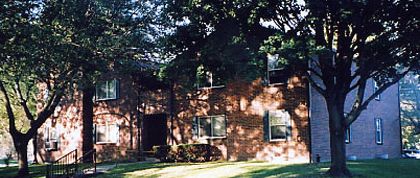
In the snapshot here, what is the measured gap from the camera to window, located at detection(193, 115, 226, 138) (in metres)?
26.8

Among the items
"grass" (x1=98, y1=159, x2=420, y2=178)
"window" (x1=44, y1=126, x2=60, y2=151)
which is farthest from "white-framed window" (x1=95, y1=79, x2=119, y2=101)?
"grass" (x1=98, y1=159, x2=420, y2=178)

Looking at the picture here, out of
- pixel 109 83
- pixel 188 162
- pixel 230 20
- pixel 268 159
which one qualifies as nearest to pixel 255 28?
pixel 230 20

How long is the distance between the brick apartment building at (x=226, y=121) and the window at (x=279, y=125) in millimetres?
49

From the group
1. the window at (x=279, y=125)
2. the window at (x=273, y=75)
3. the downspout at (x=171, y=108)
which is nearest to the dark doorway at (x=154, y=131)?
the downspout at (x=171, y=108)

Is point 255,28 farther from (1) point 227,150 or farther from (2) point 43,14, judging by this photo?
(1) point 227,150

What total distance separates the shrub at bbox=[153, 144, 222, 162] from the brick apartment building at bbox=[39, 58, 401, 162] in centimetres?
51

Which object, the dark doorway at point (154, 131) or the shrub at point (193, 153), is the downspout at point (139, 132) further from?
the shrub at point (193, 153)

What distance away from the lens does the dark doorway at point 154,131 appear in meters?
30.0

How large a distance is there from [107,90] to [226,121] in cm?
942

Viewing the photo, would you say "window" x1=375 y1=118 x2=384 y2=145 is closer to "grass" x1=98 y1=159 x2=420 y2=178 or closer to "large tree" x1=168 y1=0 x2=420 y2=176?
"grass" x1=98 y1=159 x2=420 y2=178

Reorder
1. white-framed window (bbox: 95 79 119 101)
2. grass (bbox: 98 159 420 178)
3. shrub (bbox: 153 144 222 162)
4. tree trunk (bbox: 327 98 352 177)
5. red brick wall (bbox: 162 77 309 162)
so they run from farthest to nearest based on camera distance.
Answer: white-framed window (bbox: 95 79 119 101) → shrub (bbox: 153 144 222 162) → red brick wall (bbox: 162 77 309 162) → grass (bbox: 98 159 420 178) → tree trunk (bbox: 327 98 352 177)

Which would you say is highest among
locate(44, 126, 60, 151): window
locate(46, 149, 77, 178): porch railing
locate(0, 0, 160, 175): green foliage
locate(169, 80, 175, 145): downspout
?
locate(0, 0, 160, 175): green foliage

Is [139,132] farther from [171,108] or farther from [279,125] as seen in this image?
[279,125]

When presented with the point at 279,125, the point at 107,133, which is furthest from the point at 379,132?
the point at 107,133
